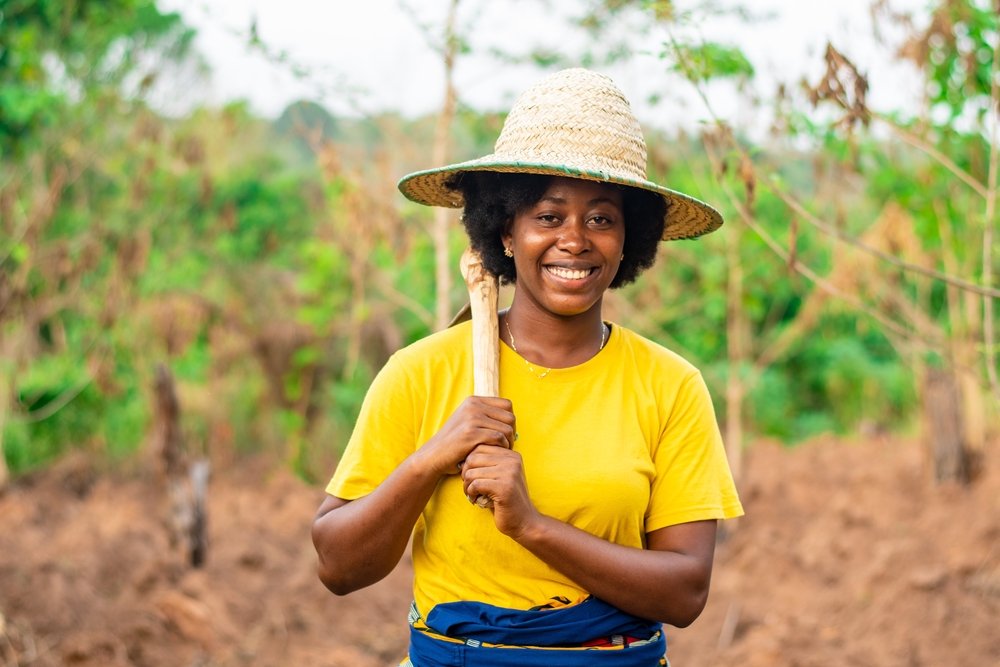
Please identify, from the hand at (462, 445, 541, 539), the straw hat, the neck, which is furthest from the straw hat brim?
the hand at (462, 445, 541, 539)

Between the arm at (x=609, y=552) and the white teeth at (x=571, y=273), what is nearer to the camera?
the arm at (x=609, y=552)

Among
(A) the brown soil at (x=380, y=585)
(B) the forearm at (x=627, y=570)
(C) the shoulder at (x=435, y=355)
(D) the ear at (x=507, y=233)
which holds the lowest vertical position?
(A) the brown soil at (x=380, y=585)

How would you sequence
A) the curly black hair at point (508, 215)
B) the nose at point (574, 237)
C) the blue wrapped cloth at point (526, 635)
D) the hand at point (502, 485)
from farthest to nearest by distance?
the curly black hair at point (508, 215) < the nose at point (574, 237) < the blue wrapped cloth at point (526, 635) < the hand at point (502, 485)

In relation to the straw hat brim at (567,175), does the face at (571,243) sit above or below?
below

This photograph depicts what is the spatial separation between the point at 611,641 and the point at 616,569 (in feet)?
0.58

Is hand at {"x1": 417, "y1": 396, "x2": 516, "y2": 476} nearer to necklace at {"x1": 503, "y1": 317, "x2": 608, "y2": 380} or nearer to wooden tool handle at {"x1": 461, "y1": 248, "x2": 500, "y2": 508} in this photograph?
wooden tool handle at {"x1": 461, "y1": 248, "x2": 500, "y2": 508}

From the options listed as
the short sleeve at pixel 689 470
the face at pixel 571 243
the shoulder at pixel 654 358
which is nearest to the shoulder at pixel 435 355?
the face at pixel 571 243

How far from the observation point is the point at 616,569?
1879mm

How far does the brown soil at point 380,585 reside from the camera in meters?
→ 4.77

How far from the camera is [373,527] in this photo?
190 centimetres

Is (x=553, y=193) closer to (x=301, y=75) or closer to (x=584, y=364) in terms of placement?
(x=584, y=364)

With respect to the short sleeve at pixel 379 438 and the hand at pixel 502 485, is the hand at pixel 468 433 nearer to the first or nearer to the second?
the hand at pixel 502 485

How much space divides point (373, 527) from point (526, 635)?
1.08ft

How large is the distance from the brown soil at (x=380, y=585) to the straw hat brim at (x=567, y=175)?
2917 millimetres
